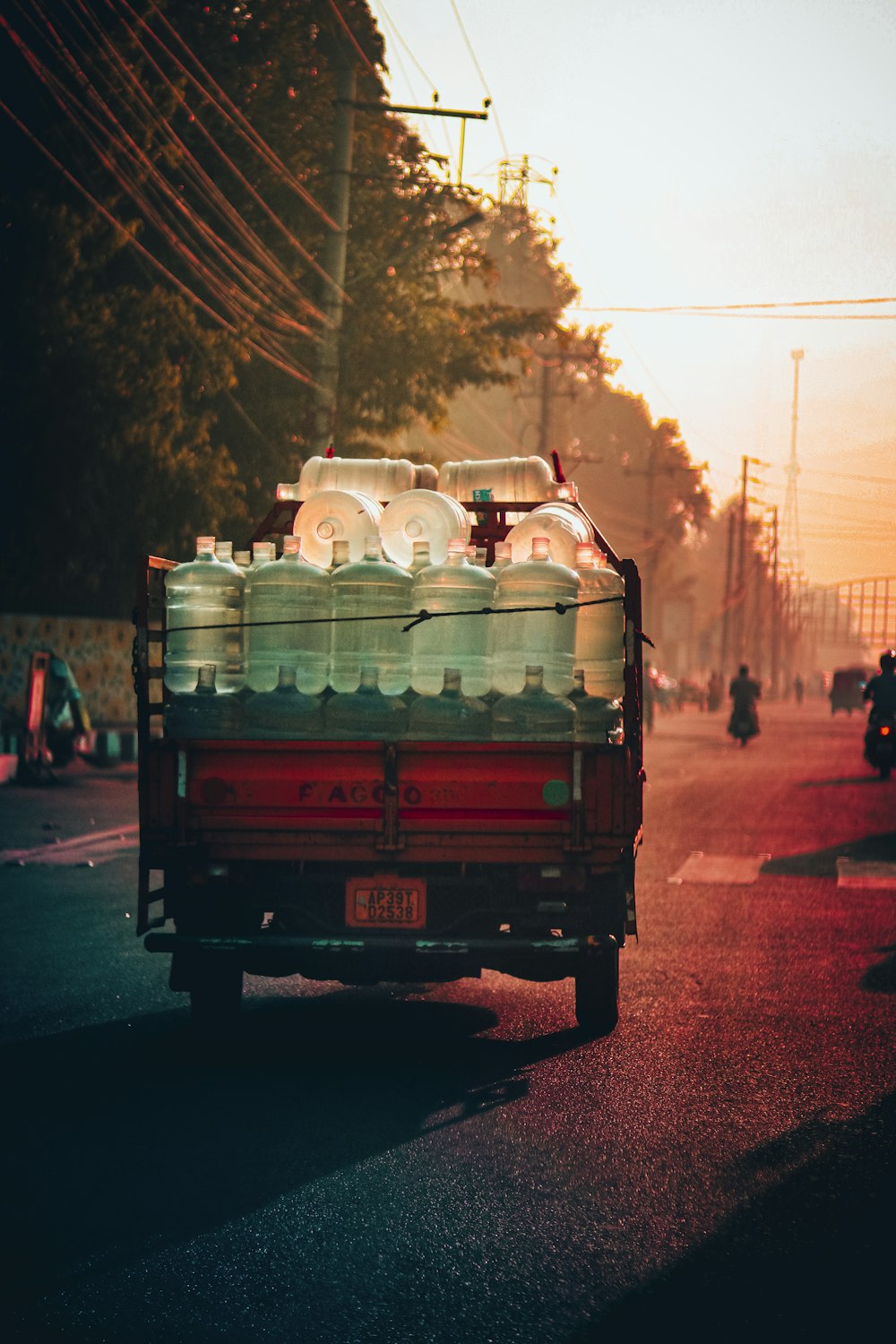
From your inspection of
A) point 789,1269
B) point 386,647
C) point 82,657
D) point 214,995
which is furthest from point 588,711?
point 82,657

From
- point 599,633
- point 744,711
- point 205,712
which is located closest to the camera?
point 205,712

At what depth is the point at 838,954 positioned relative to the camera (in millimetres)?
11242

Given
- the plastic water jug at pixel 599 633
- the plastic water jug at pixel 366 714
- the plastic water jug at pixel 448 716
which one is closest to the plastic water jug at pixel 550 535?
the plastic water jug at pixel 599 633

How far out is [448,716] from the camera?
7812 mm

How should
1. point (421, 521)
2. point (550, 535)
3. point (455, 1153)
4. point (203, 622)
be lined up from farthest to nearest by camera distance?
1. point (421, 521)
2. point (550, 535)
3. point (203, 622)
4. point (455, 1153)

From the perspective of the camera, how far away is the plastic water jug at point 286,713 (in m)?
7.81

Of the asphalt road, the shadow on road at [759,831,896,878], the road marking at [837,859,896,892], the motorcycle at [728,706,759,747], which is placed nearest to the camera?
the asphalt road

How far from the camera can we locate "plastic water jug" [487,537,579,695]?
312 inches

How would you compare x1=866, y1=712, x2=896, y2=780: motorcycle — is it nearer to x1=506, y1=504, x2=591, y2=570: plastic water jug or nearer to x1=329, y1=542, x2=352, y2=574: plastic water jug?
x1=506, y1=504, x2=591, y2=570: plastic water jug

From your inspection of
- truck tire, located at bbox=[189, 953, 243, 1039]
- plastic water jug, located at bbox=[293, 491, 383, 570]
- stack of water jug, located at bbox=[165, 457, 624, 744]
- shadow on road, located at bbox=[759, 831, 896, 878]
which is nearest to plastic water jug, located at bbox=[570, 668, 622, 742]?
stack of water jug, located at bbox=[165, 457, 624, 744]

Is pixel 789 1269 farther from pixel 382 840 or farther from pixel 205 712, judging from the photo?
pixel 205 712

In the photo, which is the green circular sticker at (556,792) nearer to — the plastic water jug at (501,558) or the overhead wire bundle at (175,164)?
the plastic water jug at (501,558)

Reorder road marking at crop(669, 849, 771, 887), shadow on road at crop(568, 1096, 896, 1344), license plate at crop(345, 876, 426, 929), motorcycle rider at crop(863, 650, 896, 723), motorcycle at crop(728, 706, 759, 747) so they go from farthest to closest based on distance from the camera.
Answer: motorcycle at crop(728, 706, 759, 747)
motorcycle rider at crop(863, 650, 896, 723)
road marking at crop(669, 849, 771, 887)
license plate at crop(345, 876, 426, 929)
shadow on road at crop(568, 1096, 896, 1344)

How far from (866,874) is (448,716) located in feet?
30.5
